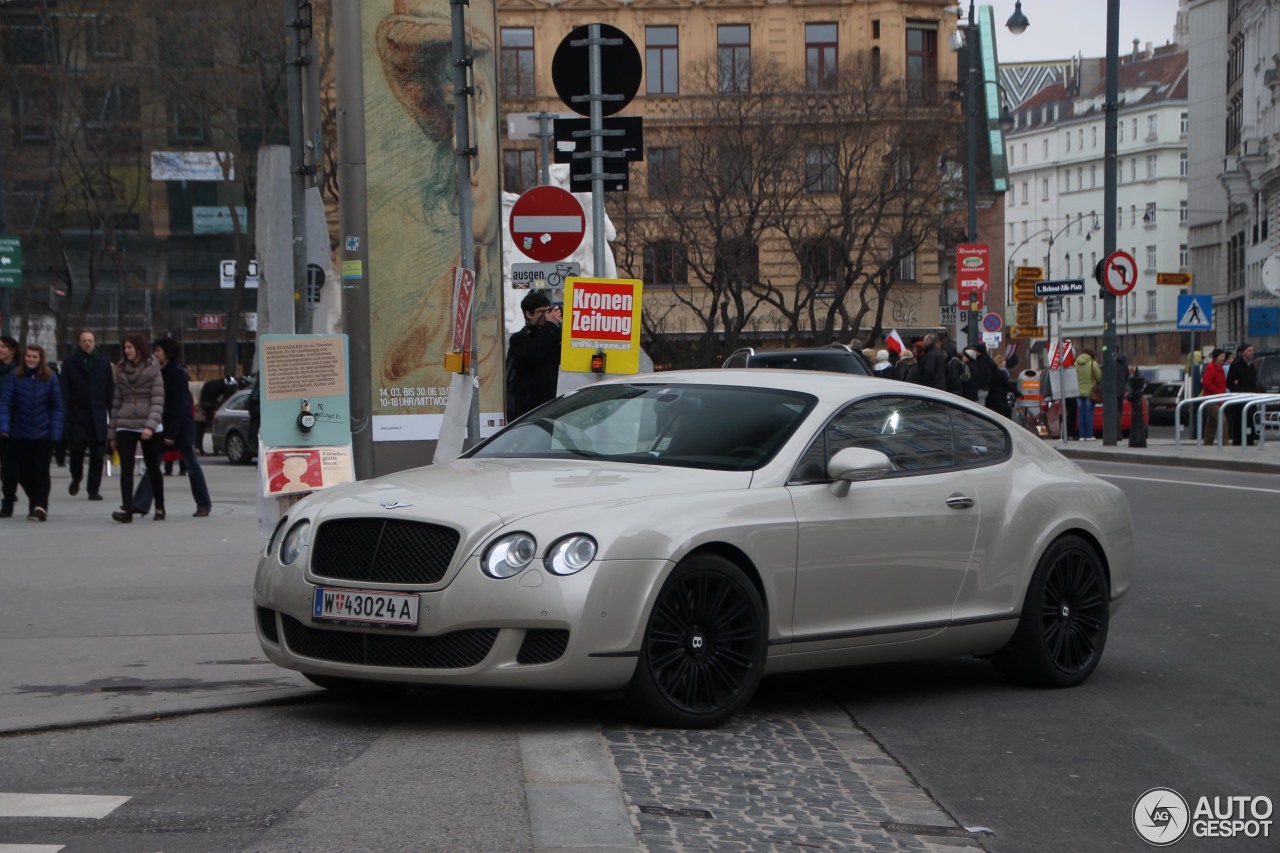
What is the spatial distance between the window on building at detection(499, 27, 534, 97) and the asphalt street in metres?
51.1

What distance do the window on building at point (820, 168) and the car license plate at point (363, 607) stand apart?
48.4 m

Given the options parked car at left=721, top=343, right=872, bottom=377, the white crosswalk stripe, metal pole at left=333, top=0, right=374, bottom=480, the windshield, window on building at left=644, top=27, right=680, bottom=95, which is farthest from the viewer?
window on building at left=644, top=27, right=680, bottom=95

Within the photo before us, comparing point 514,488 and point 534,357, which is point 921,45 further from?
point 514,488

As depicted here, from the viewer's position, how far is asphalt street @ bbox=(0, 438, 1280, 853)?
18.4 feet

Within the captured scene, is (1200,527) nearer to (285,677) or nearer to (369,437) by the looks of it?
(369,437)

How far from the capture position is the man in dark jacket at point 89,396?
68.6 feet

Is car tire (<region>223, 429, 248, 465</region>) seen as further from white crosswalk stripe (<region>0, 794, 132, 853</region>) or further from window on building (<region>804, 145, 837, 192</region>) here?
white crosswalk stripe (<region>0, 794, 132, 853</region>)

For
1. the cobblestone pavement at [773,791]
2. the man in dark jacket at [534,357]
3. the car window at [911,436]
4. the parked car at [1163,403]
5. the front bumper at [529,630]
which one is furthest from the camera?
the parked car at [1163,403]

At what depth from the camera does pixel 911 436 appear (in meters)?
8.44

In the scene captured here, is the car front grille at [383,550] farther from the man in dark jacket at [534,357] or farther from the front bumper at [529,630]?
the man in dark jacket at [534,357]

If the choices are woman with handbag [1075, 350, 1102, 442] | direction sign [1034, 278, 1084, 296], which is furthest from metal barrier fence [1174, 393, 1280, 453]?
direction sign [1034, 278, 1084, 296]

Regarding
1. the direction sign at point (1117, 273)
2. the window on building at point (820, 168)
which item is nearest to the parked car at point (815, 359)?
the direction sign at point (1117, 273)

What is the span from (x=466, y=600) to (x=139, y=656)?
309 centimetres

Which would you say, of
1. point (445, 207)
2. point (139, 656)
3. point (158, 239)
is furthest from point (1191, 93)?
point (139, 656)
